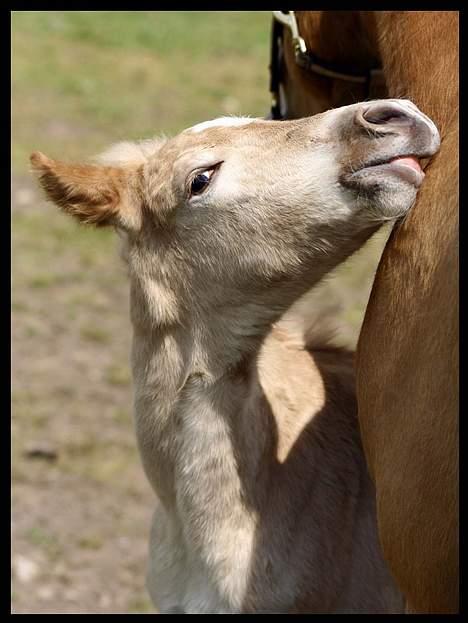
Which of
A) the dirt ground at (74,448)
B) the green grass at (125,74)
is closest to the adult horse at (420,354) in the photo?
the dirt ground at (74,448)

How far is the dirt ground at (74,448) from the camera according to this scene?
16.2 ft

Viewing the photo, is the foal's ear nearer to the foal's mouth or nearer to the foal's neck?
the foal's neck

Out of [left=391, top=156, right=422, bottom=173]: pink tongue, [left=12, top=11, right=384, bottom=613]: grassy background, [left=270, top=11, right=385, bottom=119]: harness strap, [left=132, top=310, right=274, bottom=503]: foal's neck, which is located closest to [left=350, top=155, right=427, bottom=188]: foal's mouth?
[left=391, top=156, right=422, bottom=173]: pink tongue

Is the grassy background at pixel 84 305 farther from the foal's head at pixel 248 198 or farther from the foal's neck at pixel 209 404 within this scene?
the foal's neck at pixel 209 404

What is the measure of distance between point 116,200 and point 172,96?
888cm

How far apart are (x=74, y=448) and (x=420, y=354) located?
12.1 ft

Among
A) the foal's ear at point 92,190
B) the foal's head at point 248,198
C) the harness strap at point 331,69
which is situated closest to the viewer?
the foal's head at point 248,198

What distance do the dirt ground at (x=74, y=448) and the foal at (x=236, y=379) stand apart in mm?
1513

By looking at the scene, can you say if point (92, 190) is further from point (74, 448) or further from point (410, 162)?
point (74, 448)

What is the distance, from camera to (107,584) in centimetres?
492

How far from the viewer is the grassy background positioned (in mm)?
5102

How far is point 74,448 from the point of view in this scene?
5832mm

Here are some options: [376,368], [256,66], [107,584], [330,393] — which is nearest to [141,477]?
[107,584]

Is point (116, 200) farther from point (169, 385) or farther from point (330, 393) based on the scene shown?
point (330, 393)
